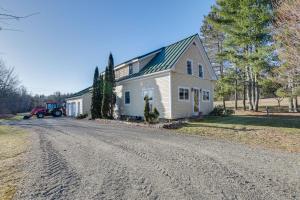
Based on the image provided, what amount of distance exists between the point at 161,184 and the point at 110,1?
514 inches

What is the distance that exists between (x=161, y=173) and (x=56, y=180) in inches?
92.2

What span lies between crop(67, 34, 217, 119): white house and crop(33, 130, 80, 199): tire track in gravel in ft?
36.1

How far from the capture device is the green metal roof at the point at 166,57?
16916 millimetres

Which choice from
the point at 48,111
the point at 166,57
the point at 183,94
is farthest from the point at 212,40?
the point at 48,111

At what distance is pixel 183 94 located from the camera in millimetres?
17266

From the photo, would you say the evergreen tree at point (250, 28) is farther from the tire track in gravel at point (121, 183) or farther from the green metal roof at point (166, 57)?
the tire track in gravel at point (121, 183)

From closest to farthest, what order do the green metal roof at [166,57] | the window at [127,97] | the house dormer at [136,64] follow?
the green metal roof at [166,57] < the house dormer at [136,64] < the window at [127,97]

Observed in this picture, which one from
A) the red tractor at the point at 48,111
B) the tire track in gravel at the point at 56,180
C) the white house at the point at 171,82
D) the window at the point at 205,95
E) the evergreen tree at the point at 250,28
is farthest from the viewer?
the red tractor at the point at 48,111

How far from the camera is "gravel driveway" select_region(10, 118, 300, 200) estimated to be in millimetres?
3762

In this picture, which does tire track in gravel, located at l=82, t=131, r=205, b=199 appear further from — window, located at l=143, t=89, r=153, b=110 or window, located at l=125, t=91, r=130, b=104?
window, located at l=125, t=91, r=130, b=104

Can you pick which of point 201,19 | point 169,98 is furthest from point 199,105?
point 201,19

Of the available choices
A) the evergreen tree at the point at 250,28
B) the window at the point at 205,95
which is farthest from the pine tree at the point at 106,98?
the evergreen tree at the point at 250,28

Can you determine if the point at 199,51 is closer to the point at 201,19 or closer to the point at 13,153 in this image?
the point at 201,19

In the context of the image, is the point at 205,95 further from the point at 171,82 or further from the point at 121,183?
the point at 121,183
